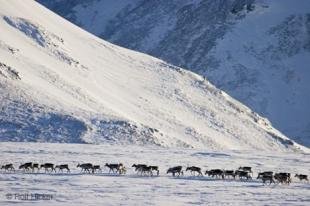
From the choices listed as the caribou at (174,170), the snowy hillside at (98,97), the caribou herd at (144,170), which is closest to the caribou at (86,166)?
the caribou herd at (144,170)

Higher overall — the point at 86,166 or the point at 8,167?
the point at 86,166

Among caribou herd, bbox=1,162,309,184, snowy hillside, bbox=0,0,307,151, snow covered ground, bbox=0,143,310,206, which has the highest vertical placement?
snowy hillside, bbox=0,0,307,151

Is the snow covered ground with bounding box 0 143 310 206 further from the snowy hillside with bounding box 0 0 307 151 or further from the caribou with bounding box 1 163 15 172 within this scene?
the snowy hillside with bounding box 0 0 307 151

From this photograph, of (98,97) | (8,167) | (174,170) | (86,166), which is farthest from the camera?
(98,97)

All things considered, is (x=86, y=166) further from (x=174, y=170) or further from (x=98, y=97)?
(x=98, y=97)

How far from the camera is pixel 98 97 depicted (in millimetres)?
117938

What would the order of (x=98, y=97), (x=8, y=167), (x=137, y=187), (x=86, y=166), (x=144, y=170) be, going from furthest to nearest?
(x=98, y=97) < (x=144, y=170) < (x=86, y=166) < (x=8, y=167) < (x=137, y=187)

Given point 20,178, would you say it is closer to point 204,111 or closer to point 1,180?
point 1,180

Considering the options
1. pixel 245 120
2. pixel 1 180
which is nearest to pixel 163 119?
pixel 245 120

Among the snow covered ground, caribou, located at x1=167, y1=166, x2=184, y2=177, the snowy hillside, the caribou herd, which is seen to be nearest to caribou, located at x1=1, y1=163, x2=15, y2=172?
the caribou herd

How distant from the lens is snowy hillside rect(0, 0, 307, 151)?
101 meters

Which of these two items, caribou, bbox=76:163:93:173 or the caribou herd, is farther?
caribou, bbox=76:163:93:173

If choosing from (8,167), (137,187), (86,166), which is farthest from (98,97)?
(137,187)

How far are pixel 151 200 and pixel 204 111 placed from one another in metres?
91.0
